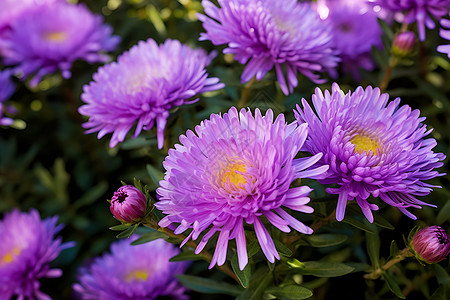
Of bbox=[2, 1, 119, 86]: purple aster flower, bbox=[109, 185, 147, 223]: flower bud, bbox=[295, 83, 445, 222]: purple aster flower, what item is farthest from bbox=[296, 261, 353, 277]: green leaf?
bbox=[2, 1, 119, 86]: purple aster flower

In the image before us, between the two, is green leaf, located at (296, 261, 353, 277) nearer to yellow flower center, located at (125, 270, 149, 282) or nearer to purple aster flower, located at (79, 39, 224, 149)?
purple aster flower, located at (79, 39, 224, 149)

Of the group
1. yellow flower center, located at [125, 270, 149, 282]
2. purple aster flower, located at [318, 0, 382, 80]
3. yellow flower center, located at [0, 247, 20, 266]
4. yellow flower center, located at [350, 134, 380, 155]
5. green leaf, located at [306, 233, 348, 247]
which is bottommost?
yellow flower center, located at [0, 247, 20, 266]

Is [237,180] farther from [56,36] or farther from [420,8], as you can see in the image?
[56,36]

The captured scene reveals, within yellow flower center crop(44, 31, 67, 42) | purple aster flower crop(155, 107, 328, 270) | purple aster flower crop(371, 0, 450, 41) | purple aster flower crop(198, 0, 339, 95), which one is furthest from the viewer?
yellow flower center crop(44, 31, 67, 42)

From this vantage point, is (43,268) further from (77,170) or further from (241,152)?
(241,152)

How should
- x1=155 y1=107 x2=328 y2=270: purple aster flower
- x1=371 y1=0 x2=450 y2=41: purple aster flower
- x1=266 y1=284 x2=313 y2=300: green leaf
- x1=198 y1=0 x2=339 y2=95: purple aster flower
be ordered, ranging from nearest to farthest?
1. x1=155 y1=107 x2=328 y2=270: purple aster flower
2. x1=266 y1=284 x2=313 y2=300: green leaf
3. x1=198 y1=0 x2=339 y2=95: purple aster flower
4. x1=371 y1=0 x2=450 y2=41: purple aster flower

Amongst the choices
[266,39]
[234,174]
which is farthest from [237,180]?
[266,39]

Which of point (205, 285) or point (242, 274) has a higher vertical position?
point (242, 274)
